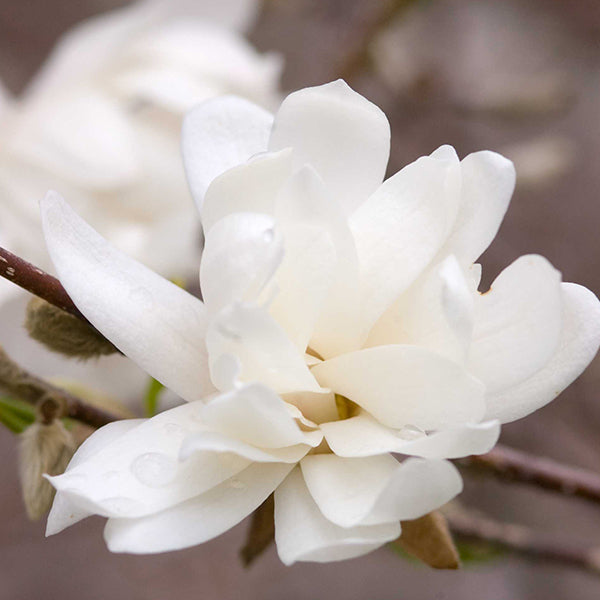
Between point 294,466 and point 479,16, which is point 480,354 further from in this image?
point 479,16

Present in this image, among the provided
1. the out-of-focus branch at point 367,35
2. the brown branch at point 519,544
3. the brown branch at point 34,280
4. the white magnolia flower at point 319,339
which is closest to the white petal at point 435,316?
the white magnolia flower at point 319,339

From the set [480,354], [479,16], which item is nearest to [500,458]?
[480,354]

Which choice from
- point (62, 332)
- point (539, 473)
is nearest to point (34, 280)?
point (62, 332)

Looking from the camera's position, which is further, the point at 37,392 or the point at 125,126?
the point at 125,126

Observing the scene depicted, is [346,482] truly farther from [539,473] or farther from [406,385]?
[539,473]

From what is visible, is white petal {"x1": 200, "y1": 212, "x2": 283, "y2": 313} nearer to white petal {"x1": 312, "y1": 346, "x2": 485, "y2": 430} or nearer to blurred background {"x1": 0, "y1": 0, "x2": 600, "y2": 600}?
white petal {"x1": 312, "y1": 346, "x2": 485, "y2": 430}

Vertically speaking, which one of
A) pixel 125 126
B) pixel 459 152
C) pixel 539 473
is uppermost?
pixel 125 126
